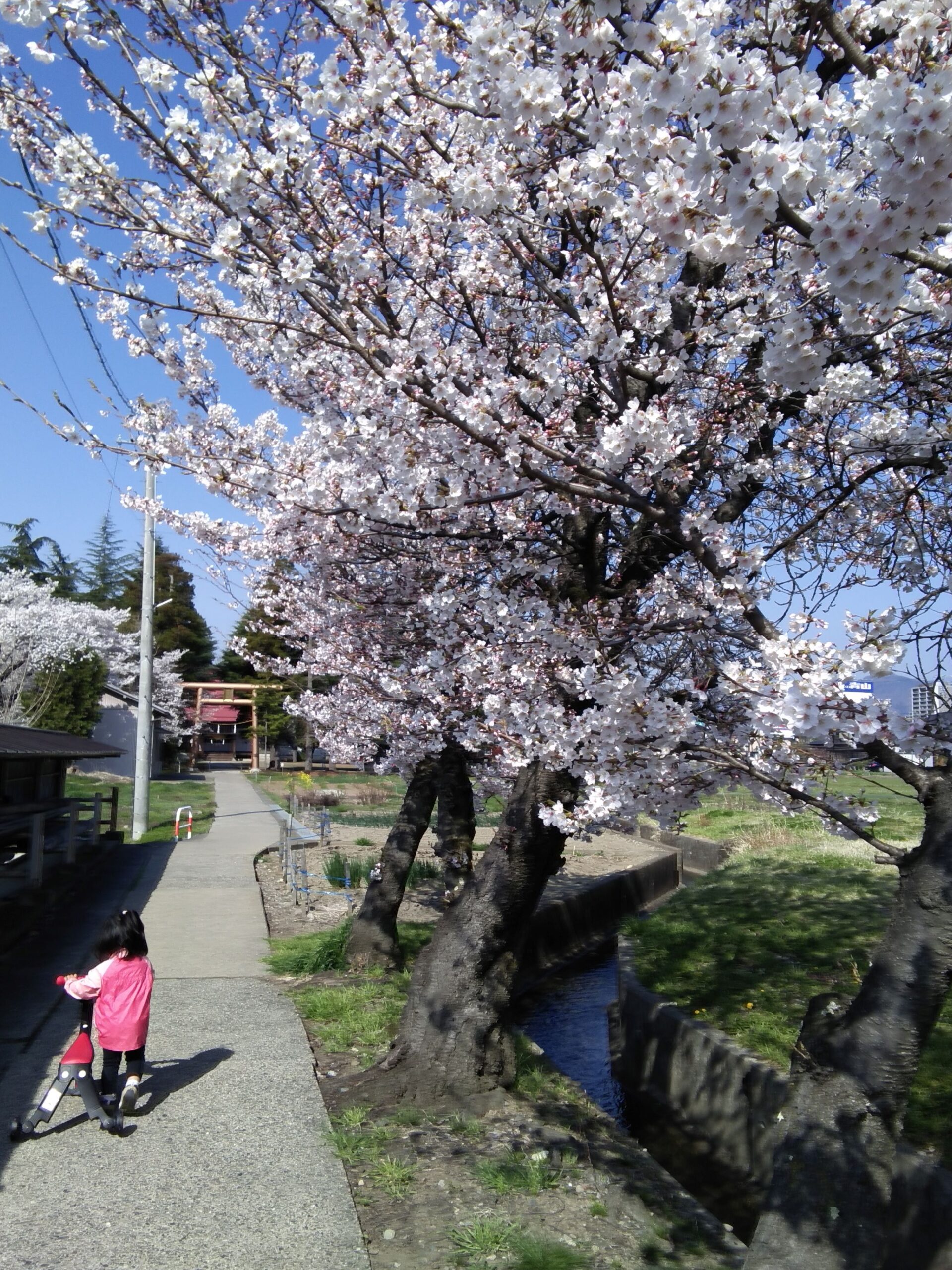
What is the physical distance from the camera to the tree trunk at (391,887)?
31.1 feet

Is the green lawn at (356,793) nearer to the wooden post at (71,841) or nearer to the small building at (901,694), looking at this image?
the wooden post at (71,841)

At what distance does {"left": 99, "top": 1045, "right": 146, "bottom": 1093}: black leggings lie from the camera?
551cm

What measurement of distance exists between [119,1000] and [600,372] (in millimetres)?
4736

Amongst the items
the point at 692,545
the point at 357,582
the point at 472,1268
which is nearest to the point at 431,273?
the point at 357,582

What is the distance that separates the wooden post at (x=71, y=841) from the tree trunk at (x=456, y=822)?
7.10 meters

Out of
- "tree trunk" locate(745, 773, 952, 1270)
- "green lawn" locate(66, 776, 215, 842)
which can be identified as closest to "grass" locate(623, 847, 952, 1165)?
"tree trunk" locate(745, 773, 952, 1270)

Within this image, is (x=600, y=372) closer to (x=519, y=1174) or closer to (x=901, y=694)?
(x=901, y=694)

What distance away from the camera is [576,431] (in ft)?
20.3

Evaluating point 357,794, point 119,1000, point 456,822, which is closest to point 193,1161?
point 119,1000

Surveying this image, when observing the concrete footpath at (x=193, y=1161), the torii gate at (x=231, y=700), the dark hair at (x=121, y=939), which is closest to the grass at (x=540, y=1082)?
the concrete footpath at (x=193, y=1161)

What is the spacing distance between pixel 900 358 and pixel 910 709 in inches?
110

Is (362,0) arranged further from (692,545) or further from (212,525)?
(212,525)

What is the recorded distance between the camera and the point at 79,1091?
17.7 ft

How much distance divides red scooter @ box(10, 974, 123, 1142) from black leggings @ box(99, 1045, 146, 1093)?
115mm
